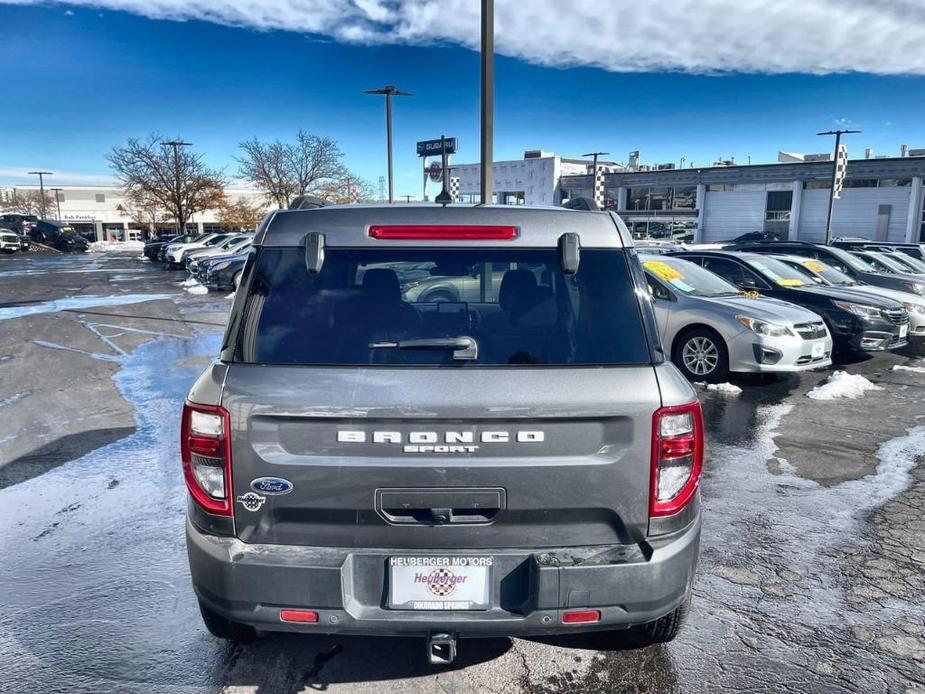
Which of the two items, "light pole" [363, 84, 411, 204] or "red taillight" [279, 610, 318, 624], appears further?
"light pole" [363, 84, 411, 204]

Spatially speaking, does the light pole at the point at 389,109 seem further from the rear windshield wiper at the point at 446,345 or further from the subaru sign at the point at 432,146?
the rear windshield wiper at the point at 446,345

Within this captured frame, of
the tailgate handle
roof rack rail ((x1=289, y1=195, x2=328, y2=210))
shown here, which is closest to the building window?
roof rack rail ((x1=289, y1=195, x2=328, y2=210))

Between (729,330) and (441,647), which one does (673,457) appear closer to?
(441,647)

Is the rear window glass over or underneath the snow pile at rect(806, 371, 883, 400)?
over

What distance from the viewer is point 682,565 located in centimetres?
253

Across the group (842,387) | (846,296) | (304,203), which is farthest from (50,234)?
(304,203)

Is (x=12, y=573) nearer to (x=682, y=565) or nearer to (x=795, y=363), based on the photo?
(x=682, y=565)

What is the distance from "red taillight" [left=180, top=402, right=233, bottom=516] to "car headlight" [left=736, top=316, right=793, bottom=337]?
724 centimetres

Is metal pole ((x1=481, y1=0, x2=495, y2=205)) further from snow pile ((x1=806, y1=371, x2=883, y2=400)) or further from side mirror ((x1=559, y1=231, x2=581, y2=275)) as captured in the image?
side mirror ((x1=559, y1=231, x2=581, y2=275))

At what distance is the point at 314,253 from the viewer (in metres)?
2.56

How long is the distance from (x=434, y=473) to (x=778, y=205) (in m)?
58.4

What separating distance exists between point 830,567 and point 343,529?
2991 millimetres

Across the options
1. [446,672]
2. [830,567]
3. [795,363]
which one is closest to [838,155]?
[795,363]

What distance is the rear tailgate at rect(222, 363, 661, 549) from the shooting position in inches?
92.9
